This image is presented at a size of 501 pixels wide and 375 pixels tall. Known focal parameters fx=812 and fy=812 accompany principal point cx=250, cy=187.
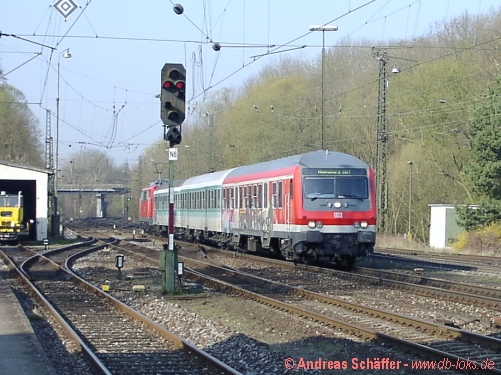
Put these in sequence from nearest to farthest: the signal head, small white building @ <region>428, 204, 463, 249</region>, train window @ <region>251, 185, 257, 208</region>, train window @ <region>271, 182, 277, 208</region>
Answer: the signal head → train window @ <region>271, 182, 277, 208</region> → train window @ <region>251, 185, 257, 208</region> → small white building @ <region>428, 204, 463, 249</region>

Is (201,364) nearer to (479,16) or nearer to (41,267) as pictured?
(41,267)

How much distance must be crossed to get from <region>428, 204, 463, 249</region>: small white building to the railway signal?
2766cm

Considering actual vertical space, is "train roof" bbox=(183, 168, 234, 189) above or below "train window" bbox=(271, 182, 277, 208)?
above

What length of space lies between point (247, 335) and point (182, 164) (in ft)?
199

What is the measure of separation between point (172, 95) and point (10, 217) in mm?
27353

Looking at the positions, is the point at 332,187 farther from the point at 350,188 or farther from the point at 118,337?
the point at 118,337

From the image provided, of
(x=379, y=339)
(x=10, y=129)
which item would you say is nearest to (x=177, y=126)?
(x=379, y=339)

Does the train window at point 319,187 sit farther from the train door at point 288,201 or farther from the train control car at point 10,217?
the train control car at point 10,217

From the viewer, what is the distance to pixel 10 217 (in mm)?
40969

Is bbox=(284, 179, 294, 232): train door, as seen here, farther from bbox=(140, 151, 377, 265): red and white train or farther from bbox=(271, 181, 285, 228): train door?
bbox=(271, 181, 285, 228): train door

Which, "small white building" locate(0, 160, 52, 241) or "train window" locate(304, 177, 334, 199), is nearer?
"train window" locate(304, 177, 334, 199)

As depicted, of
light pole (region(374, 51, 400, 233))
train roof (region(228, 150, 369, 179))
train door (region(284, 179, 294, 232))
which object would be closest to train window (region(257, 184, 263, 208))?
train roof (region(228, 150, 369, 179))

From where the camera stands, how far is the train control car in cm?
4100

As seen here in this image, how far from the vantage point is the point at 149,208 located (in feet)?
175
